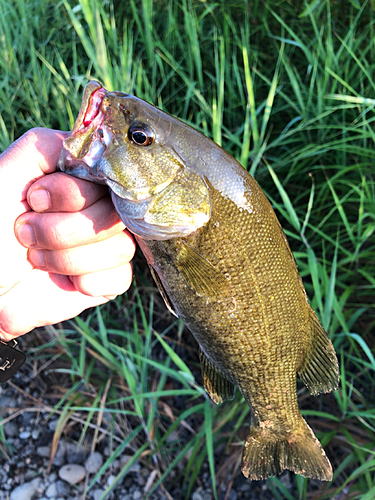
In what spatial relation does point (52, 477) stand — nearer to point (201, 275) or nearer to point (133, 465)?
point (133, 465)

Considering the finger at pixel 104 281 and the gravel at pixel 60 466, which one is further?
the gravel at pixel 60 466

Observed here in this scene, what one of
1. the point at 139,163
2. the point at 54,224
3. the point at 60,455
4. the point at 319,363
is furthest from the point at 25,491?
the point at 139,163

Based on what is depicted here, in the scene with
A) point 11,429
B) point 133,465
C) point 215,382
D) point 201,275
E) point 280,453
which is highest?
point 201,275

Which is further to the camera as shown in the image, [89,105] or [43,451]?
[43,451]

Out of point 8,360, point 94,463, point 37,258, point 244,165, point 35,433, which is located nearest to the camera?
point 37,258

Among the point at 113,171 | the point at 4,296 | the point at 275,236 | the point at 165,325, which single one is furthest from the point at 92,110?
the point at 165,325

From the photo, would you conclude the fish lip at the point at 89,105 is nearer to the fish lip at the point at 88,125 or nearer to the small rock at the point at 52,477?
the fish lip at the point at 88,125

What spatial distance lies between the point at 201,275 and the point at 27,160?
2.55ft

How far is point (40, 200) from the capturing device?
144 cm

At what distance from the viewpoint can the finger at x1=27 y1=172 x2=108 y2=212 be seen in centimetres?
139

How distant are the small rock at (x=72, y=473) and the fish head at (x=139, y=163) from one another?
Result: 1862 mm

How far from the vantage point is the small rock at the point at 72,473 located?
2432mm

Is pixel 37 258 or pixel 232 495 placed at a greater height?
pixel 37 258

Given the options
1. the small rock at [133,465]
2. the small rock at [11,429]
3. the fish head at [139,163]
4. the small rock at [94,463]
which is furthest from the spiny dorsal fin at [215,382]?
the small rock at [11,429]
